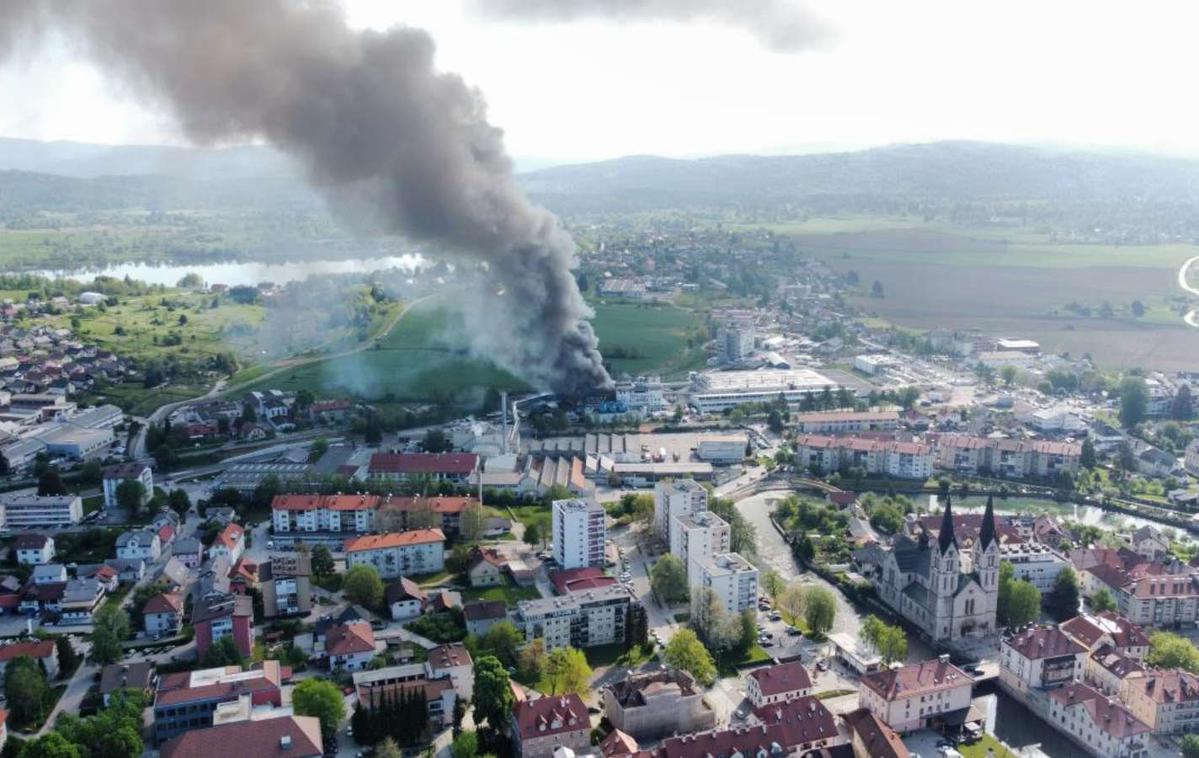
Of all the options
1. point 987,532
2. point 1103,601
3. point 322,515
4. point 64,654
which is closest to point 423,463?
point 322,515

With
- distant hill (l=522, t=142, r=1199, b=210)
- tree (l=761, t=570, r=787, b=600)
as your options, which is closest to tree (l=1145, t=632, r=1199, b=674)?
tree (l=761, t=570, r=787, b=600)

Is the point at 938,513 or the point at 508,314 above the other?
the point at 508,314

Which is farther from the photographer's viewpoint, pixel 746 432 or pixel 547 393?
pixel 547 393

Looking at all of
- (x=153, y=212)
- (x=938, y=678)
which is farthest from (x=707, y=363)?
(x=153, y=212)

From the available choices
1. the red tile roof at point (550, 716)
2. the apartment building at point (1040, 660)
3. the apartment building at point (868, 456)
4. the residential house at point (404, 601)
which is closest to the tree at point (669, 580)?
the residential house at point (404, 601)

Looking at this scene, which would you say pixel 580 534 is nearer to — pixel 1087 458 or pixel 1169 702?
pixel 1169 702

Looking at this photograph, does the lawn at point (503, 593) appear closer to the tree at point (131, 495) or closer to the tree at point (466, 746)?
the tree at point (466, 746)

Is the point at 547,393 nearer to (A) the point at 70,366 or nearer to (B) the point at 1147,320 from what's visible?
(A) the point at 70,366
